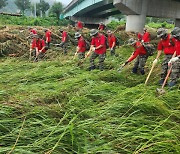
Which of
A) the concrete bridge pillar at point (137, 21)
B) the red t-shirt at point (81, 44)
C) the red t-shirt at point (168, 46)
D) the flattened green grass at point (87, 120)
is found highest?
the concrete bridge pillar at point (137, 21)

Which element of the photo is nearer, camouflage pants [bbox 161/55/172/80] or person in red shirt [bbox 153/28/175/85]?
person in red shirt [bbox 153/28/175/85]

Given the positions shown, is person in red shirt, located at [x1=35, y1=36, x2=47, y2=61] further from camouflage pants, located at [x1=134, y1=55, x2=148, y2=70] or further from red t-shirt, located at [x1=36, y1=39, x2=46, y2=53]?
camouflage pants, located at [x1=134, y1=55, x2=148, y2=70]

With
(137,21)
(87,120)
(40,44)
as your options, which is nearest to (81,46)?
(40,44)

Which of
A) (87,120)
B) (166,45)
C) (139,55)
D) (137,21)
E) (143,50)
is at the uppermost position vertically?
(137,21)

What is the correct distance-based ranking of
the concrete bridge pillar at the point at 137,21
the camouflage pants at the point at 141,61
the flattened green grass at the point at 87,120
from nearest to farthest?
the flattened green grass at the point at 87,120, the camouflage pants at the point at 141,61, the concrete bridge pillar at the point at 137,21

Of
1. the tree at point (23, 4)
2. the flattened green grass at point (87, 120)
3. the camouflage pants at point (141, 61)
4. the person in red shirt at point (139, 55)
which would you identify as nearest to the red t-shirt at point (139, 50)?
the person in red shirt at point (139, 55)

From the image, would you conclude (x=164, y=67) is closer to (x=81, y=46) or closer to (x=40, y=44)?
(x=81, y=46)

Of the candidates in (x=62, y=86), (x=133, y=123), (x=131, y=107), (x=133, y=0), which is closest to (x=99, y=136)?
(x=133, y=123)

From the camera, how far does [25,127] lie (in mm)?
3139

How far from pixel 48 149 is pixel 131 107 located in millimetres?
1441

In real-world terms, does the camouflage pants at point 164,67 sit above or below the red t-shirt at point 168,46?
below

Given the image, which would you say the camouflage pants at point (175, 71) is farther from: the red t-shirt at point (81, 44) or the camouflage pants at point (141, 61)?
→ the red t-shirt at point (81, 44)

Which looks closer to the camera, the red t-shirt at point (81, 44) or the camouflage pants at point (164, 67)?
the camouflage pants at point (164, 67)

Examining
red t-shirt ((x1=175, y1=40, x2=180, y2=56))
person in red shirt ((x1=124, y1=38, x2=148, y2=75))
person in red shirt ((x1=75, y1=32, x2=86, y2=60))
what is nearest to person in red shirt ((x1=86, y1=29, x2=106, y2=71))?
person in red shirt ((x1=124, y1=38, x2=148, y2=75))
